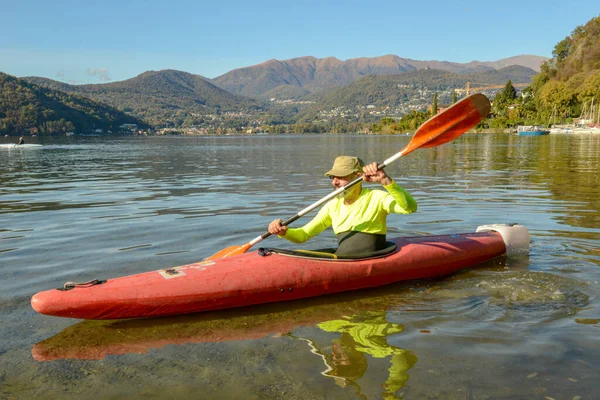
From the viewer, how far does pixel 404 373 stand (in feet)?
14.1

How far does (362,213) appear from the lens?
6.64 m

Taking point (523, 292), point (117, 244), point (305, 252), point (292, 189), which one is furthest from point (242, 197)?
point (523, 292)

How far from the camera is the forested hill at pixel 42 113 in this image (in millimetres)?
144250

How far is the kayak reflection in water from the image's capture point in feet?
13.9

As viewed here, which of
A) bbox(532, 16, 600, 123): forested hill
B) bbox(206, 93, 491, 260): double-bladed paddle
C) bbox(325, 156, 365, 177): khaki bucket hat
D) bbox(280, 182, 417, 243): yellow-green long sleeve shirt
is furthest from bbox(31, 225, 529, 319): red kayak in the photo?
bbox(532, 16, 600, 123): forested hill

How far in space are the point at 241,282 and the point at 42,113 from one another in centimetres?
16697

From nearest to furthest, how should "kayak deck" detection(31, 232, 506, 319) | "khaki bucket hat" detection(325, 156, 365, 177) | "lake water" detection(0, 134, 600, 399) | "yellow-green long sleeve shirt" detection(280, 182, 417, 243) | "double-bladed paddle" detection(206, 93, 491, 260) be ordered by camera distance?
"lake water" detection(0, 134, 600, 399)
"kayak deck" detection(31, 232, 506, 319)
"yellow-green long sleeve shirt" detection(280, 182, 417, 243)
"khaki bucket hat" detection(325, 156, 365, 177)
"double-bladed paddle" detection(206, 93, 491, 260)

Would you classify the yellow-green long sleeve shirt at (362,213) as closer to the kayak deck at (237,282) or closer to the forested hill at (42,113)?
the kayak deck at (237,282)

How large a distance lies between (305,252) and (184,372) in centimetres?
246

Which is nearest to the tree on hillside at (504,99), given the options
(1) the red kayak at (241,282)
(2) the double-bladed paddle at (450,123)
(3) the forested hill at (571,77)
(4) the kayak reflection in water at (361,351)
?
(3) the forested hill at (571,77)

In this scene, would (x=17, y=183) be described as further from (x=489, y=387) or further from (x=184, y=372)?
(x=489, y=387)

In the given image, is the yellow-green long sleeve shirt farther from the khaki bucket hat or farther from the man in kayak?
the khaki bucket hat

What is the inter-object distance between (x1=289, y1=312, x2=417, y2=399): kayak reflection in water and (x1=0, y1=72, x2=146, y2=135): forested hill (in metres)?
158

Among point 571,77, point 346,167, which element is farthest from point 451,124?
point 571,77
